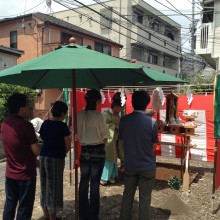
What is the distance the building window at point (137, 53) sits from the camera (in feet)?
109

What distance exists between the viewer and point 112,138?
6.07m

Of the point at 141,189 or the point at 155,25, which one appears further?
the point at 155,25

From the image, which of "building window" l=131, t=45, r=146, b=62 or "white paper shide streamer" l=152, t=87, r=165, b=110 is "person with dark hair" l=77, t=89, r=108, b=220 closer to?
"white paper shide streamer" l=152, t=87, r=165, b=110

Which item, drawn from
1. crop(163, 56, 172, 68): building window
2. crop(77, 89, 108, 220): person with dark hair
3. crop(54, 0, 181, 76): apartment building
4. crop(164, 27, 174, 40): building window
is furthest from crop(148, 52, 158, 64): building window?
crop(77, 89, 108, 220): person with dark hair

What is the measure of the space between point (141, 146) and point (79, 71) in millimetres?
1840

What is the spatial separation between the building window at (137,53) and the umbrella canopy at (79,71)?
92.8 feet

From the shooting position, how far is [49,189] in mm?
4137

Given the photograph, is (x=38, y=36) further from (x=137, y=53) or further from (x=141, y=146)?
(x=141, y=146)

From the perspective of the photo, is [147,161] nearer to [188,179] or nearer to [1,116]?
[188,179]

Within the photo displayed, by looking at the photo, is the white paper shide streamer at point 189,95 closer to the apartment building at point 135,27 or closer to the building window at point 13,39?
the building window at point 13,39

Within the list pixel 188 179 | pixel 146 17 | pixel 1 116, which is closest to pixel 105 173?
pixel 188 179

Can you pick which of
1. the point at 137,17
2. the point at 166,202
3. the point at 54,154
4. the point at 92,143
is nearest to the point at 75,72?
the point at 92,143

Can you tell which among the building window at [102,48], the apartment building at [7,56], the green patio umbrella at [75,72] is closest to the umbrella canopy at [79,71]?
the green patio umbrella at [75,72]

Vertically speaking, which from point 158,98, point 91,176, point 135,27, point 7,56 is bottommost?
point 91,176
